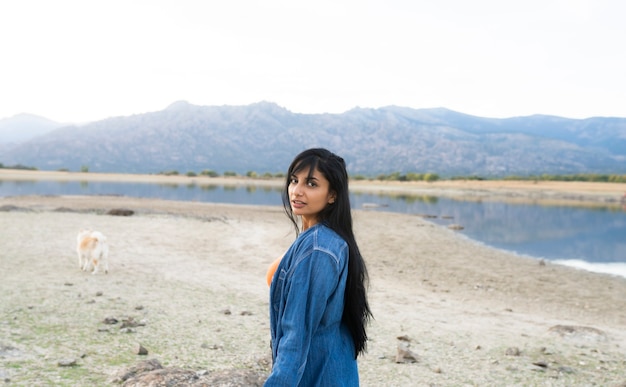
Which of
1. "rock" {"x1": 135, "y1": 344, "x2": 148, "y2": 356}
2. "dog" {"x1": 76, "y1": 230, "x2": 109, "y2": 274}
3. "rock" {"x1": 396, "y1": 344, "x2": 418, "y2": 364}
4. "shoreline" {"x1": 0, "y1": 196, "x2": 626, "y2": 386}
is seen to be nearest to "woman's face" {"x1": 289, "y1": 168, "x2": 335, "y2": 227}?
"shoreline" {"x1": 0, "y1": 196, "x2": 626, "y2": 386}

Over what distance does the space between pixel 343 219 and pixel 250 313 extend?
6.66m

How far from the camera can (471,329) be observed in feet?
28.6

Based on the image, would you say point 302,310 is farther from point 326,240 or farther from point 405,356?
point 405,356

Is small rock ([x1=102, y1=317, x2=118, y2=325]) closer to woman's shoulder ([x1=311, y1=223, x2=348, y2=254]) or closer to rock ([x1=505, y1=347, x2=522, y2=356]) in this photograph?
rock ([x1=505, y1=347, x2=522, y2=356])

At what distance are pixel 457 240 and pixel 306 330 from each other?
2262cm

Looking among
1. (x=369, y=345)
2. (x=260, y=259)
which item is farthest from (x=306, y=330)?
(x=260, y=259)

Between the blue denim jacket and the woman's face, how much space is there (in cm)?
12

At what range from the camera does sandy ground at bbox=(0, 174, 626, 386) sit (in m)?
6.09

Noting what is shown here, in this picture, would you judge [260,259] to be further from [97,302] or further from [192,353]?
[192,353]

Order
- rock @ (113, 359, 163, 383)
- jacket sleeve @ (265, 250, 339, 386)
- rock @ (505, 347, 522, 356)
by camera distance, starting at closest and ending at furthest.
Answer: jacket sleeve @ (265, 250, 339, 386) → rock @ (113, 359, 163, 383) → rock @ (505, 347, 522, 356)

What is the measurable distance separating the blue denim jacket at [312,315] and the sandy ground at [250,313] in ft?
7.99

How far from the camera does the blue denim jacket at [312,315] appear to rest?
7.02 ft

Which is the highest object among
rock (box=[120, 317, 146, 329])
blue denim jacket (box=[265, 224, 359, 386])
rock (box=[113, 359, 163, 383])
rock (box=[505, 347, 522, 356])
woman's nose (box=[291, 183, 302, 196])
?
woman's nose (box=[291, 183, 302, 196])

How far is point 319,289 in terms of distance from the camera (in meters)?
2.17
